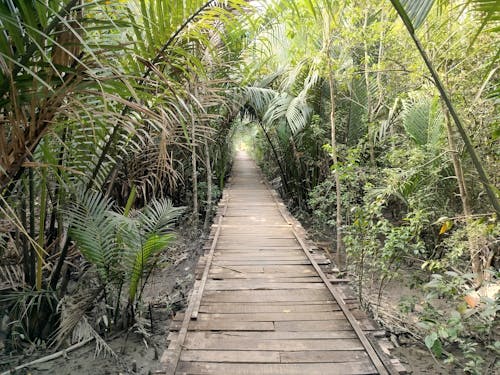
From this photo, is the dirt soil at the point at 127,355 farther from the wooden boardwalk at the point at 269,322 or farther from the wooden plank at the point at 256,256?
the wooden plank at the point at 256,256

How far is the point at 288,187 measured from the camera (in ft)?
30.2

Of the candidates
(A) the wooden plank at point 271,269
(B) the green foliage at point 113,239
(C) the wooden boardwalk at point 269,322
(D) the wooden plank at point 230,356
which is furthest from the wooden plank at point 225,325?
(A) the wooden plank at point 271,269

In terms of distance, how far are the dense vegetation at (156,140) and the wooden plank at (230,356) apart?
98 centimetres

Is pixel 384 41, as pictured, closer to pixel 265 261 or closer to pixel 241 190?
pixel 265 261

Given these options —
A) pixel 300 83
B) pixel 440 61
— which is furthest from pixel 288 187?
pixel 440 61

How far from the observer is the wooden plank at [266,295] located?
9.47 feet

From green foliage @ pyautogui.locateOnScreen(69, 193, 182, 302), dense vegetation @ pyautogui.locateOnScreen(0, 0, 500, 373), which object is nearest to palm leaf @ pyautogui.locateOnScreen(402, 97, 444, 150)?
dense vegetation @ pyautogui.locateOnScreen(0, 0, 500, 373)

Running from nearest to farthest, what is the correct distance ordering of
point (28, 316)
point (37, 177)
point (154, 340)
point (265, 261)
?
point (37, 177) → point (28, 316) → point (154, 340) → point (265, 261)

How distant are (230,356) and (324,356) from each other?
22.4 inches

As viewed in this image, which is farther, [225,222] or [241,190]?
[241,190]

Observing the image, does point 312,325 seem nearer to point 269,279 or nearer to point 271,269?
point 269,279

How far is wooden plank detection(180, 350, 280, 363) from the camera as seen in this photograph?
2043 millimetres

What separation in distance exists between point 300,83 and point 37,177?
18.9ft

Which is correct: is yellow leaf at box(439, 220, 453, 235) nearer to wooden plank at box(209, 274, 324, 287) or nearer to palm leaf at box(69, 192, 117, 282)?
wooden plank at box(209, 274, 324, 287)
